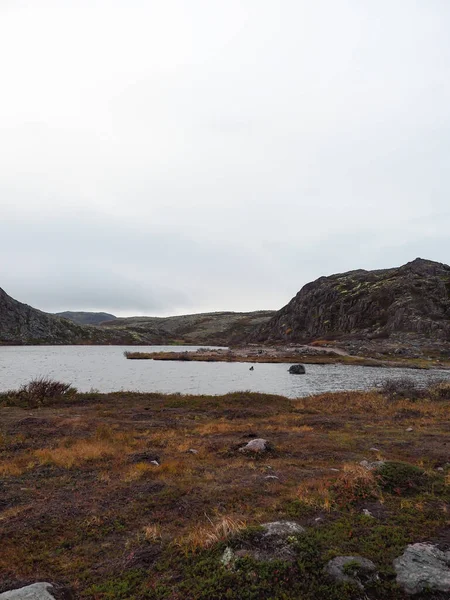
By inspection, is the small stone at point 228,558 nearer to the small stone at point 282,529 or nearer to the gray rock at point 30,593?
the small stone at point 282,529

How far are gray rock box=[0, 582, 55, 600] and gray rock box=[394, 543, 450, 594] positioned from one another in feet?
19.4

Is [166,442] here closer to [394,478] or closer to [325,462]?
[325,462]

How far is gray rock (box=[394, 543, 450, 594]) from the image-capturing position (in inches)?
243

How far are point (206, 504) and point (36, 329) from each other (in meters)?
183

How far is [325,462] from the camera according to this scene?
14.9 metres

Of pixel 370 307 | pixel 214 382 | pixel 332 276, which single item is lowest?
pixel 214 382

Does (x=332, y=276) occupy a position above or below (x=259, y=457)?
above

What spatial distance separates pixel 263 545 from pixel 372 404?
27.9 meters

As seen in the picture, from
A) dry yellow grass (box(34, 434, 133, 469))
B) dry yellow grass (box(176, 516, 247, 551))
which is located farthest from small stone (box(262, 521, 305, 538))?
dry yellow grass (box(34, 434, 133, 469))

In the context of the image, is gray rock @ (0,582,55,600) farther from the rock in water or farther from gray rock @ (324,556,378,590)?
the rock in water

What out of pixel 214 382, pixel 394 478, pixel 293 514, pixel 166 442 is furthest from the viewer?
pixel 214 382

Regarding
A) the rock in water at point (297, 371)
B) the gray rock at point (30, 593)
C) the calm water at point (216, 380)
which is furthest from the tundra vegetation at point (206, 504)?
the rock in water at point (297, 371)

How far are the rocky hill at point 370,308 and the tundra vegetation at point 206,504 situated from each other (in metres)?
93.5

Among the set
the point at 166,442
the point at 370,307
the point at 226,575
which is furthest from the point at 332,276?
the point at 226,575
